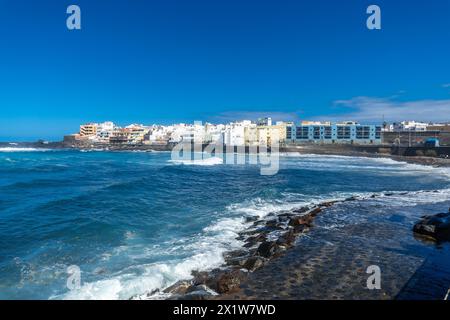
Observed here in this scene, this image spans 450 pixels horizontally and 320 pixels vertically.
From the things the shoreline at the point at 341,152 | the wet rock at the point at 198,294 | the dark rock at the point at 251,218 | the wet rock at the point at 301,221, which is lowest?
the dark rock at the point at 251,218

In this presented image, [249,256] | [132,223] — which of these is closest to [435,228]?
[249,256]

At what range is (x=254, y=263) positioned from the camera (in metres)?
9.48

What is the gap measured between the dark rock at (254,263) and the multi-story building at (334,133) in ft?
337

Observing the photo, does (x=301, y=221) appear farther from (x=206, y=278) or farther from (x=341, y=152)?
(x=341, y=152)

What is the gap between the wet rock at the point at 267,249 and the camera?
1040 cm

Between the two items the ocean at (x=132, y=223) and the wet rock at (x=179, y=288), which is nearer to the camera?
the wet rock at (x=179, y=288)

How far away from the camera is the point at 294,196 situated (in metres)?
22.7

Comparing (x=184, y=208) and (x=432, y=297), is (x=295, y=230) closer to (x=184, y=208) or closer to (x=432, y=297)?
(x=432, y=297)

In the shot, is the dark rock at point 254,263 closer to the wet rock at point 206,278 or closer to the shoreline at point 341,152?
the wet rock at point 206,278

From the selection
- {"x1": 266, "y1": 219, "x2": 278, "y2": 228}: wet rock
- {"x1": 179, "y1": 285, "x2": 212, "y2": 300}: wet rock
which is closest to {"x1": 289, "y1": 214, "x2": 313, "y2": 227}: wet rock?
{"x1": 266, "y1": 219, "x2": 278, "y2": 228}: wet rock

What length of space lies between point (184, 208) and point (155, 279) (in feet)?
32.1

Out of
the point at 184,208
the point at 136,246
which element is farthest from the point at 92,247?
the point at 184,208

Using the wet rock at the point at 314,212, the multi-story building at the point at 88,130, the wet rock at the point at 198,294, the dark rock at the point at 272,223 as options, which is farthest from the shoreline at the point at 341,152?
the wet rock at the point at 198,294

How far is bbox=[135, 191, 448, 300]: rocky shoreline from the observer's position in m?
7.98
